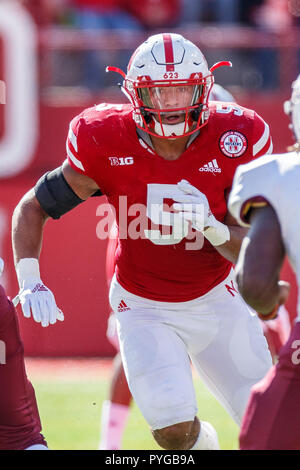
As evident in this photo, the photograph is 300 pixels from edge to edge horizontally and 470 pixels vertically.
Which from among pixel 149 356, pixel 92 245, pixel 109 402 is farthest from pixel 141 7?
pixel 149 356

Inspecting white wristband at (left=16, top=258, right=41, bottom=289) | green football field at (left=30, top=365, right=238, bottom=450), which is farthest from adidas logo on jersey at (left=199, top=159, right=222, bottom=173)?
green football field at (left=30, top=365, right=238, bottom=450)

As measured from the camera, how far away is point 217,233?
3.18 meters

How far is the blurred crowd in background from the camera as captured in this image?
284 inches

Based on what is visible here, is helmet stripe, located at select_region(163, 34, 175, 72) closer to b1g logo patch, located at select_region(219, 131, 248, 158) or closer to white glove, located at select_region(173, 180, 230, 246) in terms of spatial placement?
b1g logo patch, located at select_region(219, 131, 248, 158)

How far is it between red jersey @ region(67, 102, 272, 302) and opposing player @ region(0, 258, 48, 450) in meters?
0.55

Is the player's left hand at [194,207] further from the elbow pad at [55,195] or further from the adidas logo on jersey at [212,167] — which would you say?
the elbow pad at [55,195]

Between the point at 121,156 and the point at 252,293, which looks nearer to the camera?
the point at 252,293

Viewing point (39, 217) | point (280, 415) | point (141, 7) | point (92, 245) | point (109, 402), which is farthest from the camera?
point (141, 7)

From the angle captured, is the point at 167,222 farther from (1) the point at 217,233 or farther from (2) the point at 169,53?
(2) the point at 169,53

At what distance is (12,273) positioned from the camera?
6664mm

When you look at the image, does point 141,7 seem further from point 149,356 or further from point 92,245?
point 149,356

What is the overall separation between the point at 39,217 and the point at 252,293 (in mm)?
1252

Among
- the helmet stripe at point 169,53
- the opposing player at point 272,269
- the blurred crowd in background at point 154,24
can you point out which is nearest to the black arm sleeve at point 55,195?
the helmet stripe at point 169,53

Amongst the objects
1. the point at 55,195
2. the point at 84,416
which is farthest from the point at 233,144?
the point at 84,416
